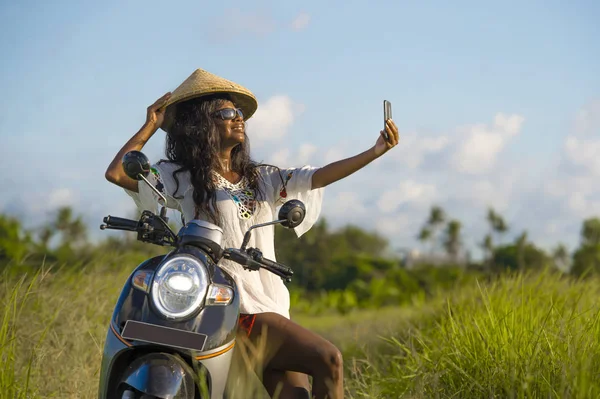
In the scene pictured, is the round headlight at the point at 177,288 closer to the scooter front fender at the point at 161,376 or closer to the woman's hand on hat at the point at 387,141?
the scooter front fender at the point at 161,376

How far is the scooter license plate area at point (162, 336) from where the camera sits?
2.40 m

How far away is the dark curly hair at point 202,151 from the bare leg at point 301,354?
66cm

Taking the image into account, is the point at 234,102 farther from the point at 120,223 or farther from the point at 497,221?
the point at 497,221

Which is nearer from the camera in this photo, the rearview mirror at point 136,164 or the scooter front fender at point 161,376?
the scooter front fender at point 161,376

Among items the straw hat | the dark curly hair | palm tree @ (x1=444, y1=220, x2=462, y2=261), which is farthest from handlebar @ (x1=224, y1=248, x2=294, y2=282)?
palm tree @ (x1=444, y1=220, x2=462, y2=261)

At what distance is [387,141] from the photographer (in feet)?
11.2

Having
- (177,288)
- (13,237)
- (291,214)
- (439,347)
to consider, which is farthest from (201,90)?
(13,237)

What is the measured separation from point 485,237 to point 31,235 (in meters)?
32.2

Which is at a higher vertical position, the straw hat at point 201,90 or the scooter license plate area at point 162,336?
the straw hat at point 201,90

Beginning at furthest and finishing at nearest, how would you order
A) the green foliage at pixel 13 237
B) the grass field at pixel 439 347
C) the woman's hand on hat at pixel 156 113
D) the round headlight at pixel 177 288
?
the green foliage at pixel 13 237 < the woman's hand on hat at pixel 156 113 < the grass field at pixel 439 347 < the round headlight at pixel 177 288

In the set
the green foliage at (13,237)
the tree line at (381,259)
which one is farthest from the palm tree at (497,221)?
the green foliage at (13,237)

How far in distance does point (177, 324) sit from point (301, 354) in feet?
1.91

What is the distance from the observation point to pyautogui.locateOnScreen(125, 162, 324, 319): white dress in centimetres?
313

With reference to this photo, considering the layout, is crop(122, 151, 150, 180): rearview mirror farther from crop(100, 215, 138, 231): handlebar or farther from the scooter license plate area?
the scooter license plate area
